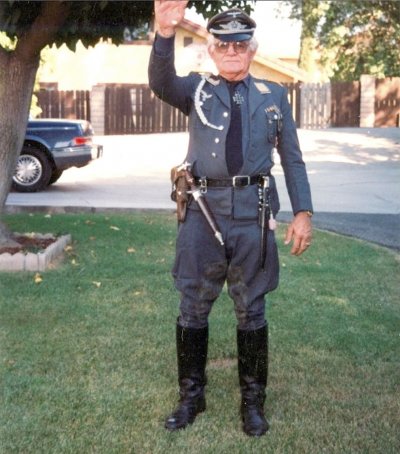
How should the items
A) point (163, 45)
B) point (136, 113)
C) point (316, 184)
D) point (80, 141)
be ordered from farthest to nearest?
point (136, 113), point (316, 184), point (80, 141), point (163, 45)

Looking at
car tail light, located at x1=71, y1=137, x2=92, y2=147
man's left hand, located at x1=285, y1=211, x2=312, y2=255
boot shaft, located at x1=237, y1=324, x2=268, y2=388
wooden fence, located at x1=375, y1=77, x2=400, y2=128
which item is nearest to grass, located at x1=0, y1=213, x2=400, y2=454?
boot shaft, located at x1=237, y1=324, x2=268, y2=388

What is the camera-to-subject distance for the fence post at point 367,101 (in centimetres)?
3438

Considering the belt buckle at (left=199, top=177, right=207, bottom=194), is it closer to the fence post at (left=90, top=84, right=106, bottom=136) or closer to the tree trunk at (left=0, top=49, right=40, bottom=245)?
the tree trunk at (left=0, top=49, right=40, bottom=245)

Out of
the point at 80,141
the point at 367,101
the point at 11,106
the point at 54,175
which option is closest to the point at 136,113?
the point at 367,101

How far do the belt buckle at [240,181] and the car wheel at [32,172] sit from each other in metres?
10.4

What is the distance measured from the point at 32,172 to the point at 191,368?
33.7ft

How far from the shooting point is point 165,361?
16.7 ft

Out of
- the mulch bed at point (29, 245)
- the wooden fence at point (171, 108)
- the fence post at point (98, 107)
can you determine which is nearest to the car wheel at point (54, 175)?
the mulch bed at point (29, 245)

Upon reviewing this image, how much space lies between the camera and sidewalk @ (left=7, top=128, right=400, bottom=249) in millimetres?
11422

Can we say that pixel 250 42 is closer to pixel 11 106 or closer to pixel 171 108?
pixel 11 106

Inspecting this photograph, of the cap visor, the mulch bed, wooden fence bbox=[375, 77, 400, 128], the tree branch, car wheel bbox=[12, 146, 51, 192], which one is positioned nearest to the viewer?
the cap visor

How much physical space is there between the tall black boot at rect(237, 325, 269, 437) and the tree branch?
424cm

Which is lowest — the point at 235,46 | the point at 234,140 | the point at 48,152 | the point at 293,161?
the point at 48,152

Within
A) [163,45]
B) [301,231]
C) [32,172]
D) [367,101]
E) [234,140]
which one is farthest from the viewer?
[367,101]
